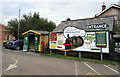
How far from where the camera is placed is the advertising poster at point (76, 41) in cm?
992

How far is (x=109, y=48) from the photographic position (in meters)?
9.01

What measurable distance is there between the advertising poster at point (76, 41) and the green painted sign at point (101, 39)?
0.25m

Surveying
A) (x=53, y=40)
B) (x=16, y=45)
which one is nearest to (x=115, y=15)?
(x=53, y=40)

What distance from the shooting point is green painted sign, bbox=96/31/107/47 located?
926cm

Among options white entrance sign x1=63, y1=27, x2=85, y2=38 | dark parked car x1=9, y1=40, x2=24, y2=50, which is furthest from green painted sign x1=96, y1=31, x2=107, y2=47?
dark parked car x1=9, y1=40, x2=24, y2=50

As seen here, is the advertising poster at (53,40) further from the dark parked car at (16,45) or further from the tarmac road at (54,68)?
the dark parked car at (16,45)

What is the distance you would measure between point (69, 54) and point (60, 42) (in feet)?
Result: 5.42

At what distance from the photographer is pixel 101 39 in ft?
31.0

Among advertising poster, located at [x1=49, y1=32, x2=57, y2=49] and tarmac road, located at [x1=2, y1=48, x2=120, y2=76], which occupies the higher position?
advertising poster, located at [x1=49, y1=32, x2=57, y2=49]

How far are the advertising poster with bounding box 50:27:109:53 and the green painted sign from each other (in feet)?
0.80

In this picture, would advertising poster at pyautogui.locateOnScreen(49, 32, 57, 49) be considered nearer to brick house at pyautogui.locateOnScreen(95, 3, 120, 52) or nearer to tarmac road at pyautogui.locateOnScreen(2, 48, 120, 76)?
tarmac road at pyautogui.locateOnScreen(2, 48, 120, 76)

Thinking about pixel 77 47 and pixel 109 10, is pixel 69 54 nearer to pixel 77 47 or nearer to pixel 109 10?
pixel 77 47

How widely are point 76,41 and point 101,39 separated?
2.46 m

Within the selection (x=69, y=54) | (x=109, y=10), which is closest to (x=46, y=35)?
(x=69, y=54)
